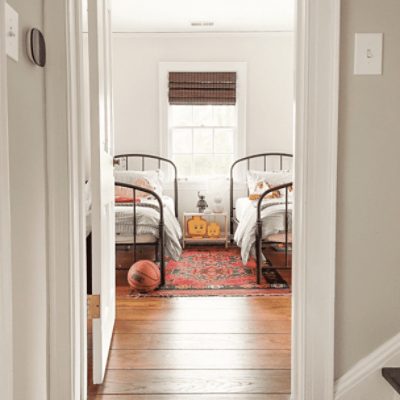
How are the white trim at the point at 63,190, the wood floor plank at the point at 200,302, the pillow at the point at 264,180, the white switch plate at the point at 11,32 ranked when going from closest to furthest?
1. the white switch plate at the point at 11,32
2. the white trim at the point at 63,190
3. the wood floor plank at the point at 200,302
4. the pillow at the point at 264,180

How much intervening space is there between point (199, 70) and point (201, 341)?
4129mm

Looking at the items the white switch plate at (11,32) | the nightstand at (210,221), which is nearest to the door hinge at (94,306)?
the white switch plate at (11,32)

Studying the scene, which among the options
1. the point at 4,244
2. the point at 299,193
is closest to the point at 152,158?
the point at 299,193

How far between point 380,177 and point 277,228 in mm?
2419

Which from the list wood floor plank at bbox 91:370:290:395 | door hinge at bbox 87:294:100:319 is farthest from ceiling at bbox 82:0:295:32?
wood floor plank at bbox 91:370:290:395

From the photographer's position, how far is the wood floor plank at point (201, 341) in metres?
2.37

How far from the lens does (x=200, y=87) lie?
5.81 m

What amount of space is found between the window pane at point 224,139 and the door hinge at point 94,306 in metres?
4.23

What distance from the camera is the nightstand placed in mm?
5535

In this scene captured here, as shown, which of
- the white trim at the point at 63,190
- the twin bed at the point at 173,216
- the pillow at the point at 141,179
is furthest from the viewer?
the pillow at the point at 141,179

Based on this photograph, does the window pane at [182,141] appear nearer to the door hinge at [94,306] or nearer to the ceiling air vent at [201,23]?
the ceiling air vent at [201,23]

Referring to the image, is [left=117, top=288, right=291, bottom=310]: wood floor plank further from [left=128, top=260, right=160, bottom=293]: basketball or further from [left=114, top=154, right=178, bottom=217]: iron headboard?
[left=114, top=154, right=178, bottom=217]: iron headboard

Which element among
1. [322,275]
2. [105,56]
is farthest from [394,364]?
[105,56]

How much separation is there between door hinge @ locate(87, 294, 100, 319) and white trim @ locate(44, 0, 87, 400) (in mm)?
395
